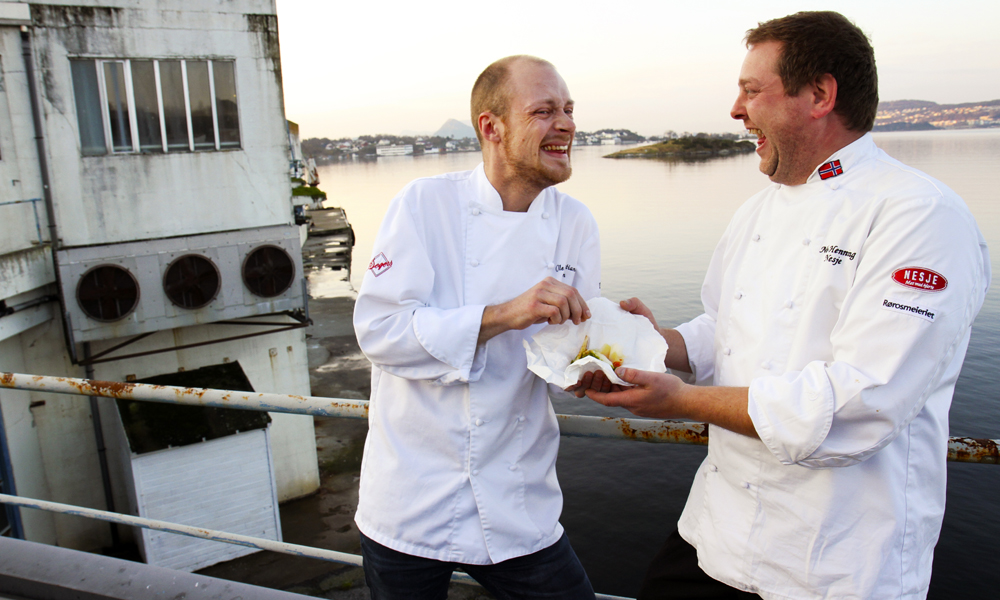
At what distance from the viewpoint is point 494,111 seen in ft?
7.72

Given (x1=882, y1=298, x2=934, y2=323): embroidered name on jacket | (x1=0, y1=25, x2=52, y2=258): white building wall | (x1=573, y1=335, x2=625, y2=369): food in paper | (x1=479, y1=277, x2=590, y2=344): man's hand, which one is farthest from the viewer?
(x1=0, y1=25, x2=52, y2=258): white building wall

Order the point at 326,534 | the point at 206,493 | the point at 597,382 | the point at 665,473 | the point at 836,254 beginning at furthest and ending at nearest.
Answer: the point at 665,473, the point at 326,534, the point at 206,493, the point at 597,382, the point at 836,254

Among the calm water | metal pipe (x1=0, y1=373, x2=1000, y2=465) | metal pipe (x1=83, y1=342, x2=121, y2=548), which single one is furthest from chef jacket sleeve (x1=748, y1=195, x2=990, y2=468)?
the calm water

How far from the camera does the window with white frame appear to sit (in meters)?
8.90

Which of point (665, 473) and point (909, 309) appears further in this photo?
point (665, 473)

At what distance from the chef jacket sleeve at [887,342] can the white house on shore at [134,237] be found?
9.14 metres

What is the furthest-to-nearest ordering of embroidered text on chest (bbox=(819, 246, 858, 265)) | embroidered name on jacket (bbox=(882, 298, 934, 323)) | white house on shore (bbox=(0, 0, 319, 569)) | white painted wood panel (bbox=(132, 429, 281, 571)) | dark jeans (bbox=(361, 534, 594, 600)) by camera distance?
white painted wood panel (bbox=(132, 429, 281, 571)), white house on shore (bbox=(0, 0, 319, 569)), dark jeans (bbox=(361, 534, 594, 600)), embroidered text on chest (bbox=(819, 246, 858, 265)), embroidered name on jacket (bbox=(882, 298, 934, 323))

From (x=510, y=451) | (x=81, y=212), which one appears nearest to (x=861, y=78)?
(x=510, y=451)

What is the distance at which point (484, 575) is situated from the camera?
7.36ft

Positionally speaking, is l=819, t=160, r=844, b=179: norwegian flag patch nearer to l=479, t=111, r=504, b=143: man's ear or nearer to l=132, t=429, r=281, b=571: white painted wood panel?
l=479, t=111, r=504, b=143: man's ear

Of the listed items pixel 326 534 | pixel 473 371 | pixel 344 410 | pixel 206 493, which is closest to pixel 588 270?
pixel 473 371

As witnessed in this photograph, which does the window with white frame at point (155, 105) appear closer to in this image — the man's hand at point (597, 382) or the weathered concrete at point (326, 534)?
the weathered concrete at point (326, 534)

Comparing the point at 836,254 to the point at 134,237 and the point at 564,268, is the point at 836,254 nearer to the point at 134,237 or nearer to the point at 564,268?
the point at 564,268

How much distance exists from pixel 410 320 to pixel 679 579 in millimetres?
1157
